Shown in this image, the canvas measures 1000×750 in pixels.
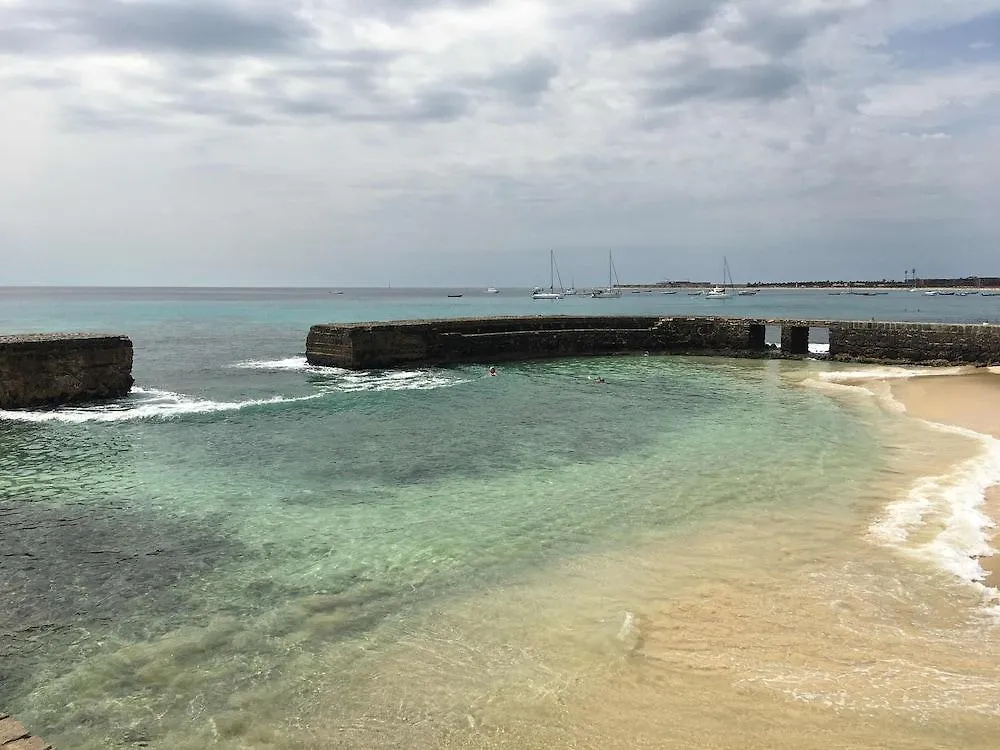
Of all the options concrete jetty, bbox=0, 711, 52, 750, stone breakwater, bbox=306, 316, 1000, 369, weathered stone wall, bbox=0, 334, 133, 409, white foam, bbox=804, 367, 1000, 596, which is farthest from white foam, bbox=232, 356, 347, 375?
concrete jetty, bbox=0, 711, 52, 750

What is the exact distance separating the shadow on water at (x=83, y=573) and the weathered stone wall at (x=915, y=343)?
24518mm

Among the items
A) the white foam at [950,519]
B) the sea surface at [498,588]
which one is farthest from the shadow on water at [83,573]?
the white foam at [950,519]

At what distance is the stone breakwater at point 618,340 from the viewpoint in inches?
939

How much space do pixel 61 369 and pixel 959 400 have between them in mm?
20921

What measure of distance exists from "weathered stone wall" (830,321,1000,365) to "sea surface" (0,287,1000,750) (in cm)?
1299

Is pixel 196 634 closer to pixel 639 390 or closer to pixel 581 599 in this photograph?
pixel 581 599

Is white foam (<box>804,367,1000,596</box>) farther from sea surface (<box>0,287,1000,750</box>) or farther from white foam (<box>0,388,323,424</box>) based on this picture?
white foam (<box>0,388,323,424</box>)

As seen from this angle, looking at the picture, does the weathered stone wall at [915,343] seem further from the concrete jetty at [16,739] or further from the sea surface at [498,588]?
the concrete jetty at [16,739]

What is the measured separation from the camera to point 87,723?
4.29 m

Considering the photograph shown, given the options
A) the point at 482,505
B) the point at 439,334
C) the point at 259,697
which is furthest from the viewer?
the point at 439,334

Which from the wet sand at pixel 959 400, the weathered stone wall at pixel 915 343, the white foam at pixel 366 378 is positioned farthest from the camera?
the weathered stone wall at pixel 915 343

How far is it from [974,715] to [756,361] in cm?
2397

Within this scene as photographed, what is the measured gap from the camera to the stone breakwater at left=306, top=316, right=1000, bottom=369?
23.8 meters

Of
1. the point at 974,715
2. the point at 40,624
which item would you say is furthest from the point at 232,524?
the point at 974,715
